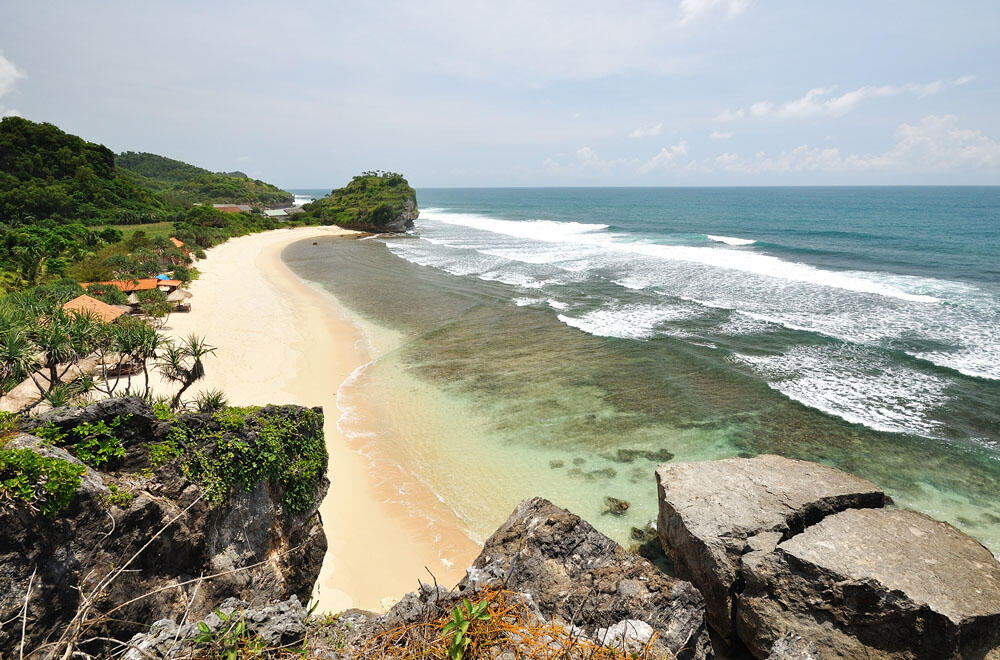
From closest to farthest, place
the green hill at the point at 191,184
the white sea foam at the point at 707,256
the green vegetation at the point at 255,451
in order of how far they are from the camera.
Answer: the green vegetation at the point at 255,451, the white sea foam at the point at 707,256, the green hill at the point at 191,184

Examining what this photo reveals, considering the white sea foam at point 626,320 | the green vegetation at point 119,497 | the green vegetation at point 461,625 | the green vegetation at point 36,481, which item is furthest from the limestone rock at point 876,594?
the white sea foam at point 626,320

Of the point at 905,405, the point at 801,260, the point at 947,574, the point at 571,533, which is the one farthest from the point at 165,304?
the point at 801,260

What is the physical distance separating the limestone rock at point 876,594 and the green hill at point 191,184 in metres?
111

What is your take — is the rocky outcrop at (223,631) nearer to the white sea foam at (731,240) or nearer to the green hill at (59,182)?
the white sea foam at (731,240)

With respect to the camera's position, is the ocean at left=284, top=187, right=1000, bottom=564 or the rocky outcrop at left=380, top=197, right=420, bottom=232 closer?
the ocean at left=284, top=187, right=1000, bottom=564

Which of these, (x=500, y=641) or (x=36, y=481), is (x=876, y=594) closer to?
(x=500, y=641)

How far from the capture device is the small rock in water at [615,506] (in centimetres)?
1326

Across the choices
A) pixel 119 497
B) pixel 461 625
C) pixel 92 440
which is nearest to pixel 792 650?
pixel 461 625

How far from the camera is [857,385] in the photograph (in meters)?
20.1

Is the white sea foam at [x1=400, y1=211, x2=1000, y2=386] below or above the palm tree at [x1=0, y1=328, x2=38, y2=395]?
below

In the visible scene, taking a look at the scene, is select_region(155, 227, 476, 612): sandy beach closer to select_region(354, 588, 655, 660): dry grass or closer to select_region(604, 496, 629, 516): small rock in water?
select_region(604, 496, 629, 516): small rock in water

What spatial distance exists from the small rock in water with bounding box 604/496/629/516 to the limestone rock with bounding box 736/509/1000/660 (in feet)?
15.7

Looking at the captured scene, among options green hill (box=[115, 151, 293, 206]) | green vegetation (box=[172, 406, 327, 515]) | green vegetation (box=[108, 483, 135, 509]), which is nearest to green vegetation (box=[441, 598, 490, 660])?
green vegetation (box=[108, 483, 135, 509])

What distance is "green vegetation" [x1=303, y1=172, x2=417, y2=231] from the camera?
277 feet
